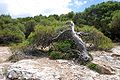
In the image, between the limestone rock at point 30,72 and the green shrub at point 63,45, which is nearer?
the limestone rock at point 30,72

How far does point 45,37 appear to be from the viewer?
783 inches

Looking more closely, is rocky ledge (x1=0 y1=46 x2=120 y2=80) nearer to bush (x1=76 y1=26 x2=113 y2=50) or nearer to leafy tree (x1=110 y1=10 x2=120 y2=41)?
bush (x1=76 y1=26 x2=113 y2=50)

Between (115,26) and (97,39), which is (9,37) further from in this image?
(115,26)

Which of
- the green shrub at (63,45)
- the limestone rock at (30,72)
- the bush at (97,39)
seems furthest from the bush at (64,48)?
the limestone rock at (30,72)

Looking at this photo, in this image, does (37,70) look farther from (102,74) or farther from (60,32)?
(60,32)

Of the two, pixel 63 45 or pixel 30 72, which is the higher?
pixel 63 45

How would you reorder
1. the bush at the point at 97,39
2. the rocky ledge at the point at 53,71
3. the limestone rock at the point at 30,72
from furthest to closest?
1. the bush at the point at 97,39
2. the rocky ledge at the point at 53,71
3. the limestone rock at the point at 30,72

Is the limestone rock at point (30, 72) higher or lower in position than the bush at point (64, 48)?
lower

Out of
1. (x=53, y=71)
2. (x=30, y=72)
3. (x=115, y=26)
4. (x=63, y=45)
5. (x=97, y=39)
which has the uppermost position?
(x=63, y=45)

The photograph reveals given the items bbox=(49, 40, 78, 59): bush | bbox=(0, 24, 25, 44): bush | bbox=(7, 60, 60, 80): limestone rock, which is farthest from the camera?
bbox=(0, 24, 25, 44): bush

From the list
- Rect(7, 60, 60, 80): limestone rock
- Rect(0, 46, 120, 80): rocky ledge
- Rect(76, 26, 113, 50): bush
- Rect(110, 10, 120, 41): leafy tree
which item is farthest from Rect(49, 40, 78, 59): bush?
Rect(110, 10, 120, 41): leafy tree

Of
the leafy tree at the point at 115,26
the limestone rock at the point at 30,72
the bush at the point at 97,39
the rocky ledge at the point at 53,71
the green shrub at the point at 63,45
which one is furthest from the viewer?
the leafy tree at the point at 115,26

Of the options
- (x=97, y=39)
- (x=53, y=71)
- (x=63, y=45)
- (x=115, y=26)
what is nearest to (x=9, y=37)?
(x=97, y=39)

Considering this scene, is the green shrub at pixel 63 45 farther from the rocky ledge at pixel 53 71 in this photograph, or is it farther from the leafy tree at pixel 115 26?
the leafy tree at pixel 115 26
